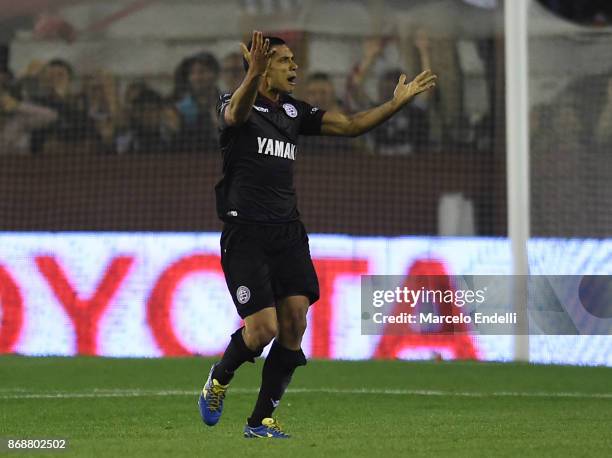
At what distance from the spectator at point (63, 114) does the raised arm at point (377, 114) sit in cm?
849

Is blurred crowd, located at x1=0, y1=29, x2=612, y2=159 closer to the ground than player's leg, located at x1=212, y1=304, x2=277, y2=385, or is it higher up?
higher up

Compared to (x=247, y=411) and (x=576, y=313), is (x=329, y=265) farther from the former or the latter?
(x=247, y=411)

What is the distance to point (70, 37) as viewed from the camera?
17.6m

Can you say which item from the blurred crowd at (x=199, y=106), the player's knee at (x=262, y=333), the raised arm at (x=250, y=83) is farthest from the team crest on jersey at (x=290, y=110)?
the blurred crowd at (x=199, y=106)

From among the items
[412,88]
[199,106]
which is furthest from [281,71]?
[199,106]

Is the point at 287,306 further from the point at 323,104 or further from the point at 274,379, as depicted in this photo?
the point at 323,104

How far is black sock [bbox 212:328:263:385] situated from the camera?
25.7ft

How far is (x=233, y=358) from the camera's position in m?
7.84

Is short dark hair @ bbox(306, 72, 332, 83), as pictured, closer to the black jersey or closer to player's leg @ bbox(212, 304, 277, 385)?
the black jersey

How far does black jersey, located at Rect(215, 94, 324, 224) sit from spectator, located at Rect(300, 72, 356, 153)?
25.7 feet

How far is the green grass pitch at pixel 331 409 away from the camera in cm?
744

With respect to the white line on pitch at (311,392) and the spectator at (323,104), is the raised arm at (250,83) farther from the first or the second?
the spectator at (323,104)

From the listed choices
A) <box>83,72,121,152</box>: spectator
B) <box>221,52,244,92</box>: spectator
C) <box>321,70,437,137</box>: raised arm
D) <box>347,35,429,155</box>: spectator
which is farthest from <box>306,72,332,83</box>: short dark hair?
<box>321,70,437,137</box>: raised arm

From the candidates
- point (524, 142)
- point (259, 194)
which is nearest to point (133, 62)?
point (524, 142)
